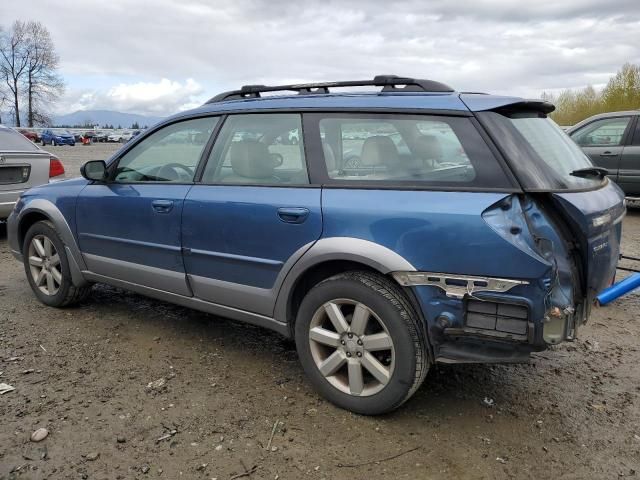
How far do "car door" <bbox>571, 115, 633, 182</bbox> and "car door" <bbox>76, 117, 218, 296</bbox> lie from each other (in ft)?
26.7

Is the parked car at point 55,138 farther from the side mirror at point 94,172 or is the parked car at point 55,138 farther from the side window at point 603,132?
the side mirror at point 94,172

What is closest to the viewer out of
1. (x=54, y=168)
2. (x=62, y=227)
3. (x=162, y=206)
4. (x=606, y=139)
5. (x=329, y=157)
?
(x=329, y=157)

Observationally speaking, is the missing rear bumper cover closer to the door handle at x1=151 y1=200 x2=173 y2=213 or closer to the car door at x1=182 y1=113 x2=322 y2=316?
the car door at x1=182 y1=113 x2=322 y2=316

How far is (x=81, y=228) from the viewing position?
426 centimetres

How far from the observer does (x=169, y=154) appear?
12.7ft

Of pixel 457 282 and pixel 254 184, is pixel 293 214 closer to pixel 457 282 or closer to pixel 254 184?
pixel 254 184

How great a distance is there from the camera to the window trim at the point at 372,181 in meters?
2.59

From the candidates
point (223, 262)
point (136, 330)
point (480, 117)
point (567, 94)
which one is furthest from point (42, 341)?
point (567, 94)

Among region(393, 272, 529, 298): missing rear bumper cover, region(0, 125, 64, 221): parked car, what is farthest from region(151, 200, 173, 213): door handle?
region(0, 125, 64, 221): parked car

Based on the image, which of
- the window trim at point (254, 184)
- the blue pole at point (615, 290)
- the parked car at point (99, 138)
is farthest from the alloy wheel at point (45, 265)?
the parked car at point (99, 138)

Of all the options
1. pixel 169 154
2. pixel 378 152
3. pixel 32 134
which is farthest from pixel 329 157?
pixel 32 134

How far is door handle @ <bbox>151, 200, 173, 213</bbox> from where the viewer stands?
359 cm

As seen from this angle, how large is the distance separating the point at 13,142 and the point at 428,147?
21.3 ft

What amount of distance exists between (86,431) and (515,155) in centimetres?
259
